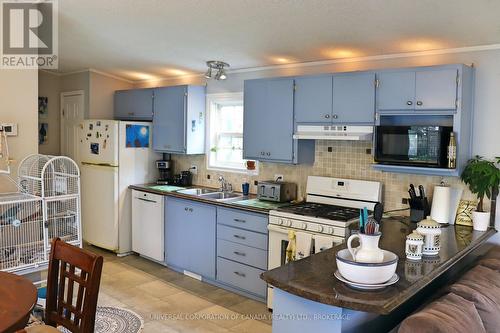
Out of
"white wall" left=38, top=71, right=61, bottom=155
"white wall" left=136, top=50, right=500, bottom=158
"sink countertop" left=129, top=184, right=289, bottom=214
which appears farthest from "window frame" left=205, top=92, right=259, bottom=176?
"white wall" left=38, top=71, right=61, bottom=155

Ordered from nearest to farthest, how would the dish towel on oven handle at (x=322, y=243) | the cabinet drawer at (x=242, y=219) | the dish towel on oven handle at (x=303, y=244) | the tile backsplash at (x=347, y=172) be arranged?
1. the dish towel on oven handle at (x=322, y=243)
2. the dish towel on oven handle at (x=303, y=244)
3. the tile backsplash at (x=347, y=172)
4. the cabinet drawer at (x=242, y=219)

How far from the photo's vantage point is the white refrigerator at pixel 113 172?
→ 516 cm

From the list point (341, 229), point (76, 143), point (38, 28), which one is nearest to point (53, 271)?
point (341, 229)

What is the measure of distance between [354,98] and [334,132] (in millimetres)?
326

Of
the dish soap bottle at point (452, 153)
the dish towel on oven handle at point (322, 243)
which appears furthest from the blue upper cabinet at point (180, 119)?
the dish soap bottle at point (452, 153)

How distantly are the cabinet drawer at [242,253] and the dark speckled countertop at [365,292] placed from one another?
4.48 ft

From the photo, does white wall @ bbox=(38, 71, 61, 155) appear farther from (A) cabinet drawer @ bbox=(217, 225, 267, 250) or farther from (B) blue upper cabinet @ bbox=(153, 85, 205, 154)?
(A) cabinet drawer @ bbox=(217, 225, 267, 250)

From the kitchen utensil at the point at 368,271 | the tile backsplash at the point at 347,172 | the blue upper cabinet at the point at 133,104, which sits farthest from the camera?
the blue upper cabinet at the point at 133,104

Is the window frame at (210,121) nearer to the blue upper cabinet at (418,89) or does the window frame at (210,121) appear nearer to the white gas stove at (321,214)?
the white gas stove at (321,214)

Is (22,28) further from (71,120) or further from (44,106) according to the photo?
(44,106)

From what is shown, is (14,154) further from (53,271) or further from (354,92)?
(354,92)

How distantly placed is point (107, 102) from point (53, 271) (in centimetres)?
418

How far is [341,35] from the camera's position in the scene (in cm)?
341

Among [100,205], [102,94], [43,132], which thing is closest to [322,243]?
[100,205]
